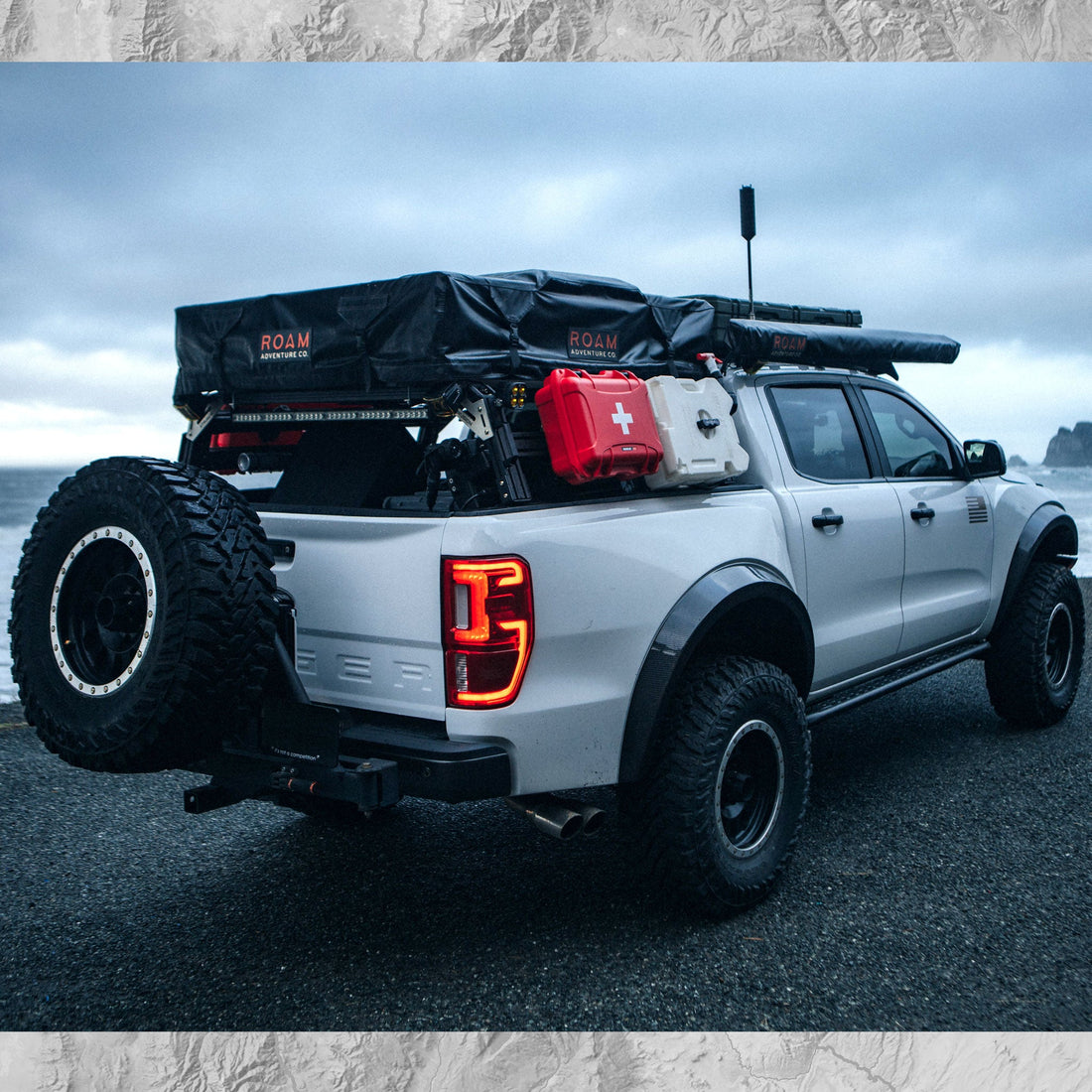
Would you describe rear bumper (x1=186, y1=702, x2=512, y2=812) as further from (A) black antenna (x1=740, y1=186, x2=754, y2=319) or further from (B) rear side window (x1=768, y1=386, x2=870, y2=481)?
(A) black antenna (x1=740, y1=186, x2=754, y2=319)

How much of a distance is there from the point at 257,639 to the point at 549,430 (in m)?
0.99

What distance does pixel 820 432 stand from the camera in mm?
4305

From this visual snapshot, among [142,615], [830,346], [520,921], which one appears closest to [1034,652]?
[830,346]

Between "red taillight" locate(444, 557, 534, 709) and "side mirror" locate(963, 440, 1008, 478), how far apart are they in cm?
304

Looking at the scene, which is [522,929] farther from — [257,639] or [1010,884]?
[1010,884]

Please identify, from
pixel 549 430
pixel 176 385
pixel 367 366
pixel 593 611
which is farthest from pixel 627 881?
pixel 176 385

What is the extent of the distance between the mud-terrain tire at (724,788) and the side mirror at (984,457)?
6.62 ft

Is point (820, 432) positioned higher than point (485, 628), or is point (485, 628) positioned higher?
point (820, 432)

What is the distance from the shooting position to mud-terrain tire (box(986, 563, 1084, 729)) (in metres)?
5.28

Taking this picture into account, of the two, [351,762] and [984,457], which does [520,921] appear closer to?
[351,762]

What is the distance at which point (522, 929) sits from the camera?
3.30 metres

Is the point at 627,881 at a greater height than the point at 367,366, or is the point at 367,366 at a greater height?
the point at 367,366

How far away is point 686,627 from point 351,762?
1025 millimetres

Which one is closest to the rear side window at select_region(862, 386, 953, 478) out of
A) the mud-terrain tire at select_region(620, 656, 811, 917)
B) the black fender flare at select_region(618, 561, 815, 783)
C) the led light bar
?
the black fender flare at select_region(618, 561, 815, 783)
